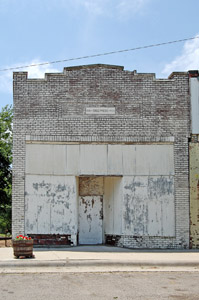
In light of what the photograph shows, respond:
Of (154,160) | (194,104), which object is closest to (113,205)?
(154,160)

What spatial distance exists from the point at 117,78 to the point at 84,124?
1.94 metres

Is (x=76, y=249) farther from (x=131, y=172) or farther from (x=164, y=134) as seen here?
(x=164, y=134)

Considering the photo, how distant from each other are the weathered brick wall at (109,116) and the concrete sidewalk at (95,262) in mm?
2356

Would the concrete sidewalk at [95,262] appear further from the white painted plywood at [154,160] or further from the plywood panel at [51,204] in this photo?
the white painted plywood at [154,160]

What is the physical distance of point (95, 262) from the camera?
10.7m

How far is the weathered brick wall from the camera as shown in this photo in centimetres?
1429

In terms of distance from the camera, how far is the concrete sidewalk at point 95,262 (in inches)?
409

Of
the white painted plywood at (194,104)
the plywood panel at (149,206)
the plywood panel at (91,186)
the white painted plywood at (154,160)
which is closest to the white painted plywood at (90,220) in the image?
the plywood panel at (91,186)

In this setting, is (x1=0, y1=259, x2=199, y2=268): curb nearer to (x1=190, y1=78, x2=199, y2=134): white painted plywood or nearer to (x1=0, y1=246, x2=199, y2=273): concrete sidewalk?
(x1=0, y1=246, x2=199, y2=273): concrete sidewalk

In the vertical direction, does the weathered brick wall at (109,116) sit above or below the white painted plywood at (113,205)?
above

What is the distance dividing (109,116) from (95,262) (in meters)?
5.42

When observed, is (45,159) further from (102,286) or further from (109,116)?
(102,286)

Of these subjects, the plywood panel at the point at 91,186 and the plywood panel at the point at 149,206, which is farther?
the plywood panel at the point at 91,186

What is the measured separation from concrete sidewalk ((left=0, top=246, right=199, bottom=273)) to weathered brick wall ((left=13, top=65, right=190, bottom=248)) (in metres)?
2.36
